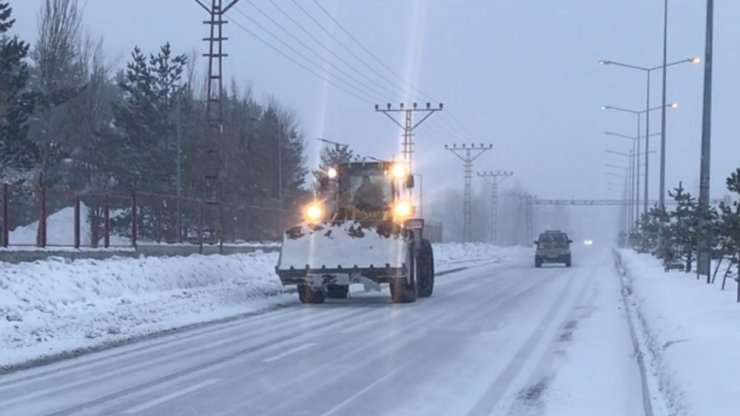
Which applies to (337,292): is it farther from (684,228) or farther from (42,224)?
(684,228)

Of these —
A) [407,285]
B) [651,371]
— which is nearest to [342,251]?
[407,285]

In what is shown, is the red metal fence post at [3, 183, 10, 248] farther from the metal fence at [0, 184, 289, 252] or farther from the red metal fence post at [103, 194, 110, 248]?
the red metal fence post at [103, 194, 110, 248]

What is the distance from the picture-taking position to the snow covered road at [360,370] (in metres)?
10.8

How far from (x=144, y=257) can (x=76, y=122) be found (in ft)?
97.6

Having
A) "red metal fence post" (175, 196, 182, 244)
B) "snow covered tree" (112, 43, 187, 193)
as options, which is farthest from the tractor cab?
"snow covered tree" (112, 43, 187, 193)

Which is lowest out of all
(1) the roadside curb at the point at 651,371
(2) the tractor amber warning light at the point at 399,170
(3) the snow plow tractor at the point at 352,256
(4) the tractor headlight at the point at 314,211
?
(1) the roadside curb at the point at 651,371

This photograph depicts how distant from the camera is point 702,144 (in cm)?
2703

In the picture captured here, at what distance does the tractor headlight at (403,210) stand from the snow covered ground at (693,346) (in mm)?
6512

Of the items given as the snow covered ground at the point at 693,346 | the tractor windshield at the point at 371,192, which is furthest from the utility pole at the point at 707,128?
the tractor windshield at the point at 371,192

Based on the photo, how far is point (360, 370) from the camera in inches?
531

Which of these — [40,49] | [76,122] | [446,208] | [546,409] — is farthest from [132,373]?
[446,208]

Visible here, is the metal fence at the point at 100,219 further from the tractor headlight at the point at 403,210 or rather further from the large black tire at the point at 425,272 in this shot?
the large black tire at the point at 425,272

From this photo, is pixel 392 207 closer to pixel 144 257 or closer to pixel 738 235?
pixel 144 257

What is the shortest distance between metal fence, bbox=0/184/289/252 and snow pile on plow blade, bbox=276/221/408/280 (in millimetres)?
5531
